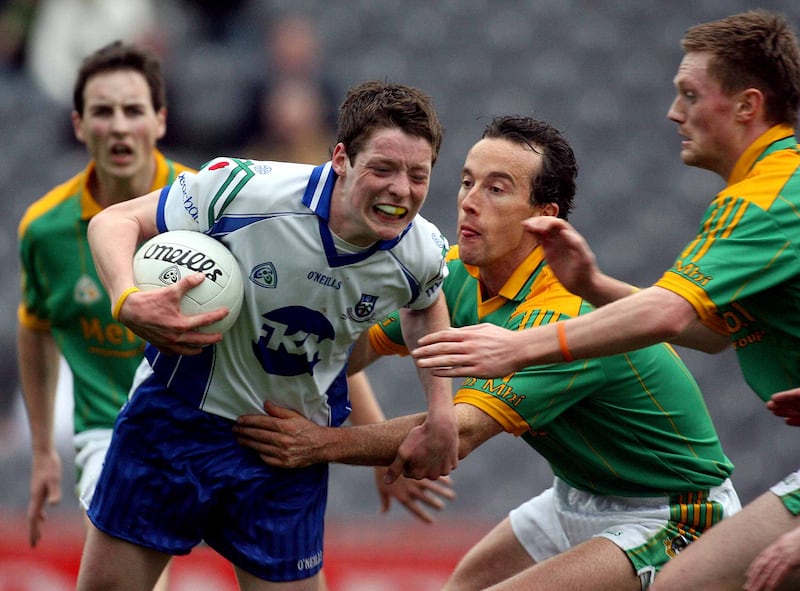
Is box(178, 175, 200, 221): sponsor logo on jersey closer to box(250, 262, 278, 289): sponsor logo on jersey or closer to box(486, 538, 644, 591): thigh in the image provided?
box(250, 262, 278, 289): sponsor logo on jersey

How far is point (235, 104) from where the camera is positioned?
8461mm

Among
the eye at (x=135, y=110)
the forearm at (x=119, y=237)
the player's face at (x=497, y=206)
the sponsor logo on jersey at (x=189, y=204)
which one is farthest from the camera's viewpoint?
the eye at (x=135, y=110)

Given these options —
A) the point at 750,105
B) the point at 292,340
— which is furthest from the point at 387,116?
the point at 750,105

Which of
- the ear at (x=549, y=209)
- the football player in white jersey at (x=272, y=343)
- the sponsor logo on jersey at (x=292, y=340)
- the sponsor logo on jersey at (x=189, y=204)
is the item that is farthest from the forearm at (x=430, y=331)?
the sponsor logo on jersey at (x=189, y=204)

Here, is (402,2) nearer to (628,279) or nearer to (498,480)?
(628,279)

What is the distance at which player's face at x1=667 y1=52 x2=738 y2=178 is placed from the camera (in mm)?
3748

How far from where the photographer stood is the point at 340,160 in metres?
3.78

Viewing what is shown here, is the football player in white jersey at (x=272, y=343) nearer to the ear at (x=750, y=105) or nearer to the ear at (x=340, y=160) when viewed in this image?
the ear at (x=340, y=160)

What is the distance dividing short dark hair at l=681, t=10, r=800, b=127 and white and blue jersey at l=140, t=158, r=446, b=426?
1018 mm

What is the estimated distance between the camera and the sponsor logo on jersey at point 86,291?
16.7 feet

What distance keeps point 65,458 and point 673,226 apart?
165 inches

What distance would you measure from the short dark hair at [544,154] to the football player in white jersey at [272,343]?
0.51 metres

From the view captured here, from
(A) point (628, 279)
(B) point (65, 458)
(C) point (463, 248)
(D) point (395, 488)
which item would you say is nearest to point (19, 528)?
(B) point (65, 458)

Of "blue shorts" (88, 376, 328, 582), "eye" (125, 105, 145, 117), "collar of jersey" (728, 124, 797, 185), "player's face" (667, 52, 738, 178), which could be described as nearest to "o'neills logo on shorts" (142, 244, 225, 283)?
"blue shorts" (88, 376, 328, 582)
